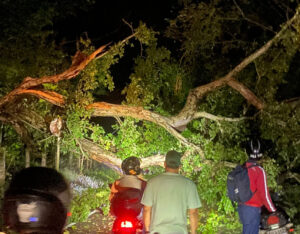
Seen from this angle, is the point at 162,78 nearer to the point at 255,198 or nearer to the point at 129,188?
the point at 255,198

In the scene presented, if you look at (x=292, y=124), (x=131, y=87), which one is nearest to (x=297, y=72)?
(x=292, y=124)

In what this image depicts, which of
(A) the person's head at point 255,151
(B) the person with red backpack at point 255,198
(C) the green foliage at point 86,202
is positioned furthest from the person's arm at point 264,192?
(C) the green foliage at point 86,202

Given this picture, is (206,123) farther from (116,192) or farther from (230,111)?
(116,192)

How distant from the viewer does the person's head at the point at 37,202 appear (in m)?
1.81

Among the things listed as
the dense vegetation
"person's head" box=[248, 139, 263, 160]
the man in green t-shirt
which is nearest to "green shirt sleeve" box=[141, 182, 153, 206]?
the man in green t-shirt

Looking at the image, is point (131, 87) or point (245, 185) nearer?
point (245, 185)

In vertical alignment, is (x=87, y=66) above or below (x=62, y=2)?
below

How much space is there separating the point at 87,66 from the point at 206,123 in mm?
2878

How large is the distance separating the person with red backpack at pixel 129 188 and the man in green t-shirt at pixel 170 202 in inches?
29.6

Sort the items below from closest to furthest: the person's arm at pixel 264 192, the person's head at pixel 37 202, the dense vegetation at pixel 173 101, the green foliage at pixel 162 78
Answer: the person's head at pixel 37 202
the person's arm at pixel 264 192
the dense vegetation at pixel 173 101
the green foliage at pixel 162 78

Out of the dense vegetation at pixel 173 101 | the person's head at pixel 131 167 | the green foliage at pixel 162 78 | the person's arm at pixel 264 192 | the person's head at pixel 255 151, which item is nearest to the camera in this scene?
the person's head at pixel 131 167

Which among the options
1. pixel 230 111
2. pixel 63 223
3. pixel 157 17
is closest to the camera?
pixel 63 223

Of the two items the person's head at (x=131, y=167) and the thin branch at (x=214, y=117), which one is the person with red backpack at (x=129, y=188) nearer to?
the person's head at (x=131, y=167)

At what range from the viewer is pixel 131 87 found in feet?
26.7
